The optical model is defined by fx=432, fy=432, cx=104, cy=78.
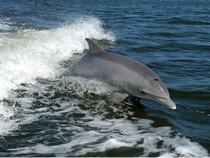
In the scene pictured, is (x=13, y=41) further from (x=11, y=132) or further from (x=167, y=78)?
(x=11, y=132)

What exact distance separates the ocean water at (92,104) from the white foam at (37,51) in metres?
0.03

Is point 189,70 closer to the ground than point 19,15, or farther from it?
closer to the ground

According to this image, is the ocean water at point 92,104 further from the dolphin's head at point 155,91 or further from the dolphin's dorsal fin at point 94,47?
the dolphin's dorsal fin at point 94,47

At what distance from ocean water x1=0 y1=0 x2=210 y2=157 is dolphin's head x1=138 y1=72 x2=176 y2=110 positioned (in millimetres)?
362

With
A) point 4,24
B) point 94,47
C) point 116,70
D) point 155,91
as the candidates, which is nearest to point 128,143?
point 155,91

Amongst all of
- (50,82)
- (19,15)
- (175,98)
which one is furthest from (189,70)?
(19,15)

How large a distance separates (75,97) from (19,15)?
17132mm

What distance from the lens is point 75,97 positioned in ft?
31.6

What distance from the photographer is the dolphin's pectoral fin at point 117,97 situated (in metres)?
8.93

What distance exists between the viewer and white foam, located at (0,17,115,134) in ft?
36.0

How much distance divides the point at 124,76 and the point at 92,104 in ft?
2.97

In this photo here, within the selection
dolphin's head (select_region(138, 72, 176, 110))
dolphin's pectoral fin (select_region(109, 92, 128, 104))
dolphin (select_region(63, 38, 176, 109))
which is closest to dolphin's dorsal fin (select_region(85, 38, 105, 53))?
dolphin (select_region(63, 38, 176, 109))

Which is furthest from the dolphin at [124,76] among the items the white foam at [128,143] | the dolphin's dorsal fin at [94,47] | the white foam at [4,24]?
the white foam at [4,24]

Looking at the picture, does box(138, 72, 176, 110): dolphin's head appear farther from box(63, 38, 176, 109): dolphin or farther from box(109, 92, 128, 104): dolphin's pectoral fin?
box(109, 92, 128, 104): dolphin's pectoral fin
